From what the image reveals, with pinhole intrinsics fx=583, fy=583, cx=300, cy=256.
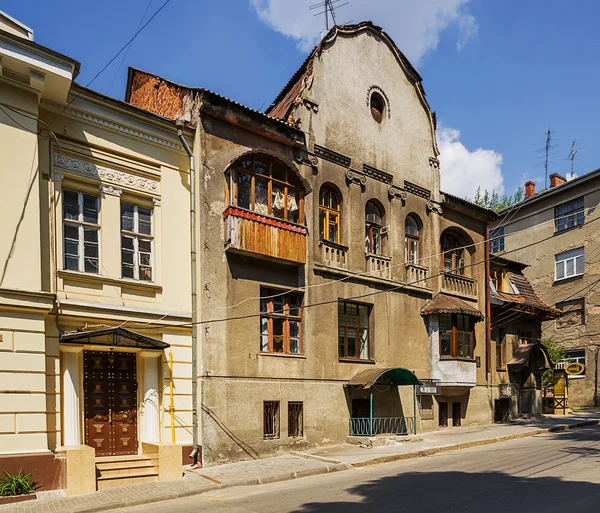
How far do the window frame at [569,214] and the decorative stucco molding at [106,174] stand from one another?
2780 cm

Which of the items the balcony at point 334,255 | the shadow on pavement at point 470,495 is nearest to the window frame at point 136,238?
the balcony at point 334,255

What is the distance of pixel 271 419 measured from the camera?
1662 cm

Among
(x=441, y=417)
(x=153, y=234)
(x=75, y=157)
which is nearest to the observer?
(x=75, y=157)

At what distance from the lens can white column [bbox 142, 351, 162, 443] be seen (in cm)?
1441

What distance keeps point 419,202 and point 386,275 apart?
11.9ft

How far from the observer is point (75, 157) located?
556 inches

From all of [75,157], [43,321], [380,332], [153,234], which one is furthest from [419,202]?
[43,321]

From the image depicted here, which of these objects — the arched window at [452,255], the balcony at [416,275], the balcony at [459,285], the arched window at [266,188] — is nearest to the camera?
the arched window at [266,188]

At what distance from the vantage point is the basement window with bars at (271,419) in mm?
16500

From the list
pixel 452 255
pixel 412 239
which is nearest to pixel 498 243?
pixel 452 255

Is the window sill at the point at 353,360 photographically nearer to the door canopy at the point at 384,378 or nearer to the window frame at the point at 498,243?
the door canopy at the point at 384,378

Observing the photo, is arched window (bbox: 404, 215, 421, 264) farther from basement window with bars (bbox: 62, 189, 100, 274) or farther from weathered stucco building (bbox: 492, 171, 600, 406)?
weathered stucco building (bbox: 492, 171, 600, 406)

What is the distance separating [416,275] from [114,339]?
462 inches

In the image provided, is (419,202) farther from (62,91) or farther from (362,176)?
(62,91)
